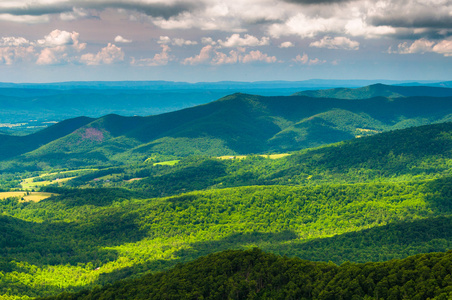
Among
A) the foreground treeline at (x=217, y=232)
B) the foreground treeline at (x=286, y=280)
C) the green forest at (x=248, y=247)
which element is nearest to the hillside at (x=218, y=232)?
the foreground treeline at (x=217, y=232)

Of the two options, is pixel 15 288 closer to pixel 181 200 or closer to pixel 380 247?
pixel 181 200

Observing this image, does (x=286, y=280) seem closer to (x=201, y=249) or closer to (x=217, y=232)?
(x=201, y=249)

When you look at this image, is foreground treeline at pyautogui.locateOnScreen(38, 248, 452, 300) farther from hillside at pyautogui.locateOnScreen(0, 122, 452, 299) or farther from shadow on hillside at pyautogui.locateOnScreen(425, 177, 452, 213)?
shadow on hillside at pyautogui.locateOnScreen(425, 177, 452, 213)

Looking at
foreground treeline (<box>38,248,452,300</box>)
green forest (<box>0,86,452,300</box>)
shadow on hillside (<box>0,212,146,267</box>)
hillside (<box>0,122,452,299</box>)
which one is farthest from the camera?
shadow on hillside (<box>0,212,146,267</box>)

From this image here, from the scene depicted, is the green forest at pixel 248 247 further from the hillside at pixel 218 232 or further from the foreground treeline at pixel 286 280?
the hillside at pixel 218 232

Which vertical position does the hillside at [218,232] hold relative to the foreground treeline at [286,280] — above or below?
below

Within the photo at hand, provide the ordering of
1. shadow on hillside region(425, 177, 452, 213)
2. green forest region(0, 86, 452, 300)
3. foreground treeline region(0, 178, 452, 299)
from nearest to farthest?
1. green forest region(0, 86, 452, 300)
2. foreground treeline region(0, 178, 452, 299)
3. shadow on hillside region(425, 177, 452, 213)

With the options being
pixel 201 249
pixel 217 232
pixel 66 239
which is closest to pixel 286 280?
pixel 201 249

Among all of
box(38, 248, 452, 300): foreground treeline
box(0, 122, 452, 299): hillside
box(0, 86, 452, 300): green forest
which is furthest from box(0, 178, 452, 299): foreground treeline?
box(38, 248, 452, 300): foreground treeline
